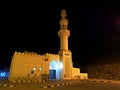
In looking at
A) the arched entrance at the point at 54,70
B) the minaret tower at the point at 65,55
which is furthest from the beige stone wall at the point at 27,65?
the minaret tower at the point at 65,55

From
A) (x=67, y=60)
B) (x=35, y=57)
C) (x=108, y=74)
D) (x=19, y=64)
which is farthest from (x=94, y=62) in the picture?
(x=19, y=64)

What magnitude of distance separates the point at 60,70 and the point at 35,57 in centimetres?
735

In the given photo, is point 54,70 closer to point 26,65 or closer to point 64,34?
point 64,34

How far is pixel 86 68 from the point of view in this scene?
143 feet

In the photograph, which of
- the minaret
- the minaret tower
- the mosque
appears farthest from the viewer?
the minaret

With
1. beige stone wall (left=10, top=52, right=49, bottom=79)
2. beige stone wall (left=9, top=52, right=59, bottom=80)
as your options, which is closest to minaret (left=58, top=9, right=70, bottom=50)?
beige stone wall (left=9, top=52, right=59, bottom=80)

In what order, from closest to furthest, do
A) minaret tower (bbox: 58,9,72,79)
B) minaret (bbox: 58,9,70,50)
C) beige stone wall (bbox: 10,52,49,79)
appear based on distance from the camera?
beige stone wall (bbox: 10,52,49,79) < minaret tower (bbox: 58,9,72,79) < minaret (bbox: 58,9,70,50)

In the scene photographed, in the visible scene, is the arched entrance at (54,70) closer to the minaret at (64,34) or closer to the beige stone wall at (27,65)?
the minaret at (64,34)

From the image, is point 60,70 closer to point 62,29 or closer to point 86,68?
point 62,29

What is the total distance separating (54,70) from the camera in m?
32.1

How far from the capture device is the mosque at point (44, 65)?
22.9 metres

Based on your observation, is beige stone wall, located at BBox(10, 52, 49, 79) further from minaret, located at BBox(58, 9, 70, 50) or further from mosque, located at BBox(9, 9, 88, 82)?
minaret, located at BBox(58, 9, 70, 50)

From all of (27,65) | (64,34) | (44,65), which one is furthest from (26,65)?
(64,34)

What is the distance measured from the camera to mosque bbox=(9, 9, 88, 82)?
75.3 feet
